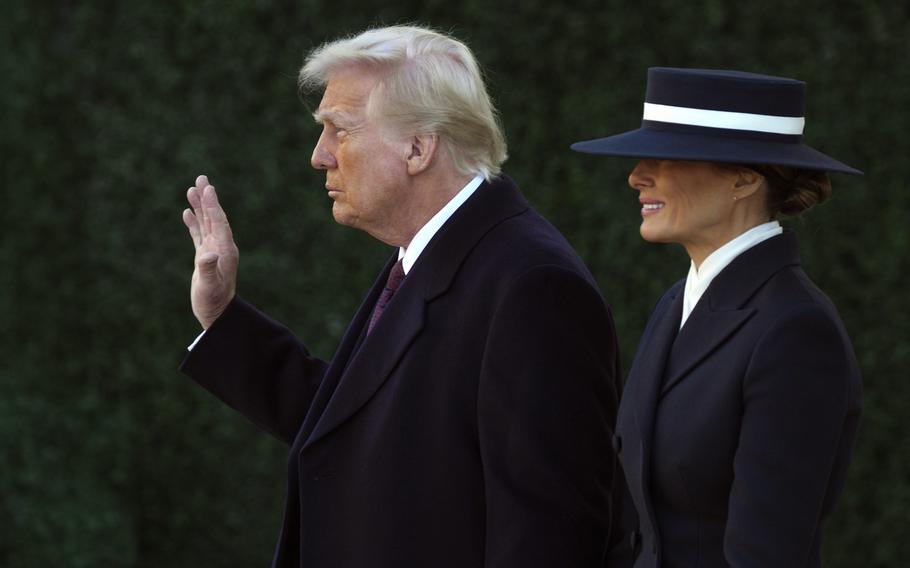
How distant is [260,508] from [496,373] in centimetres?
307

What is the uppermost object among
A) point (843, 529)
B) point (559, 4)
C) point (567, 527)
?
point (559, 4)

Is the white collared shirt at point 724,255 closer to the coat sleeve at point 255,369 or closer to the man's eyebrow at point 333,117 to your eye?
the man's eyebrow at point 333,117

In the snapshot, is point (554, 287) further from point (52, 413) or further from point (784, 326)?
point (52, 413)

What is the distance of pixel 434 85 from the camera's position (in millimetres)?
3154

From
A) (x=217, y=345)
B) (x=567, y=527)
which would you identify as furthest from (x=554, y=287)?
(x=217, y=345)

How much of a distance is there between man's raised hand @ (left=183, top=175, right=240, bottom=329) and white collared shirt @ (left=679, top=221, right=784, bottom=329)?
45.9 inches

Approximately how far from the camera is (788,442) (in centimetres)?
245

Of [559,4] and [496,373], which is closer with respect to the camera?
[496,373]

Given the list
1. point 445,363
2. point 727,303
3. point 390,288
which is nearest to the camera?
point 727,303

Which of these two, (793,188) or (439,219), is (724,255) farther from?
(439,219)

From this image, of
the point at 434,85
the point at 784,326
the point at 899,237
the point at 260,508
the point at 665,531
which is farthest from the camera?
the point at 260,508

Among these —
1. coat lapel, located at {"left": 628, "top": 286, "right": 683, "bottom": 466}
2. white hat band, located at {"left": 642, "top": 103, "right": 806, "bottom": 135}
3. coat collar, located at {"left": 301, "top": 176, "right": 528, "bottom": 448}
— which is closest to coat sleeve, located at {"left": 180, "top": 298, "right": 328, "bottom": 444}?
coat collar, located at {"left": 301, "top": 176, "right": 528, "bottom": 448}

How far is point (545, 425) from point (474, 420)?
0.53 ft

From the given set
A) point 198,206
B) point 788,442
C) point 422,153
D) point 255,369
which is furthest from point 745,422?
point 198,206
